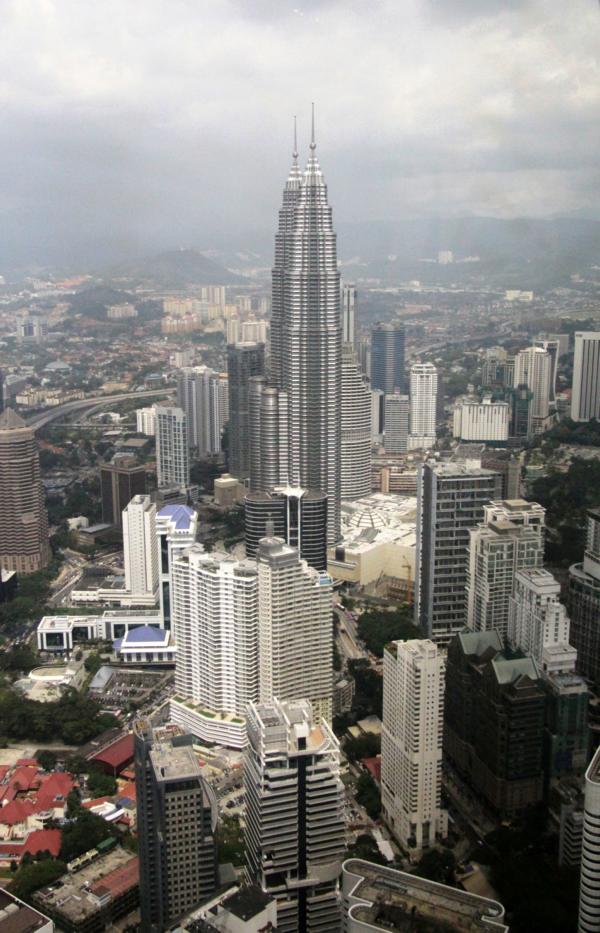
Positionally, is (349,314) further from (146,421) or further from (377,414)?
(146,421)

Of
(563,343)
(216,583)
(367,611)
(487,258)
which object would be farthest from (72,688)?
(563,343)

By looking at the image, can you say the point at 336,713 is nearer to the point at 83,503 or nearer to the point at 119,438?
the point at 83,503

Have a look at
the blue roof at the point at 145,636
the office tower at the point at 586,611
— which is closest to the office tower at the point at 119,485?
the blue roof at the point at 145,636

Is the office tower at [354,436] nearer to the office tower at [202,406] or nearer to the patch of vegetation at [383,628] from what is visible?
the office tower at [202,406]

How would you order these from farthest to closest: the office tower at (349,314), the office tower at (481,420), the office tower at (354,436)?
the office tower at (481,420) → the office tower at (349,314) → the office tower at (354,436)

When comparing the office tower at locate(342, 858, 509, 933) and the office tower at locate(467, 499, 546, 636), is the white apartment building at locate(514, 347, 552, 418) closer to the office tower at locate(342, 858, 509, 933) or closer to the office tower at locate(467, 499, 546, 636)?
the office tower at locate(467, 499, 546, 636)

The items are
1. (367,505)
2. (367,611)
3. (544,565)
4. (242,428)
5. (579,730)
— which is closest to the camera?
(579,730)

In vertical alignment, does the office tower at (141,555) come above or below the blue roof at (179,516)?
below

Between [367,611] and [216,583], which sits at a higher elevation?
[216,583]
